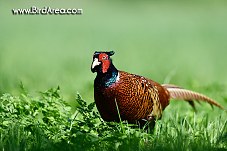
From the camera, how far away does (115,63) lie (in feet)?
38.6

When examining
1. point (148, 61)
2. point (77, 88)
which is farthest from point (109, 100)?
point (148, 61)

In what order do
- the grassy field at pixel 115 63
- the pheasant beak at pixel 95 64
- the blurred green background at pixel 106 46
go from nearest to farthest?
the grassy field at pixel 115 63
the pheasant beak at pixel 95 64
the blurred green background at pixel 106 46

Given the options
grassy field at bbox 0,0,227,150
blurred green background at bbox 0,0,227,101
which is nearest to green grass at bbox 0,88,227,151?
grassy field at bbox 0,0,227,150

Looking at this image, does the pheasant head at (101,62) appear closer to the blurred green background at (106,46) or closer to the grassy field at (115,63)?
the grassy field at (115,63)

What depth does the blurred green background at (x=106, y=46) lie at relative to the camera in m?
9.60

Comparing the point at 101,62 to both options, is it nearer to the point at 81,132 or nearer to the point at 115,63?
the point at 81,132

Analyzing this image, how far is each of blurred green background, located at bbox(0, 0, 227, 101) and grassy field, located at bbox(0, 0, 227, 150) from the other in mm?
20

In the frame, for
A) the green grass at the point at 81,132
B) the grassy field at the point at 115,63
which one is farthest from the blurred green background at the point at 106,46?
the green grass at the point at 81,132

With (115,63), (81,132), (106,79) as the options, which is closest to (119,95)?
(106,79)

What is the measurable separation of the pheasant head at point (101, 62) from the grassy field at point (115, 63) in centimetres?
36

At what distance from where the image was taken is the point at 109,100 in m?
5.09

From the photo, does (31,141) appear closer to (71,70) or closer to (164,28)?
(71,70)

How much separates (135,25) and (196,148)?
1523 centimetres

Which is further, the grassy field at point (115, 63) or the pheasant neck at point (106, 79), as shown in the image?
the pheasant neck at point (106, 79)
